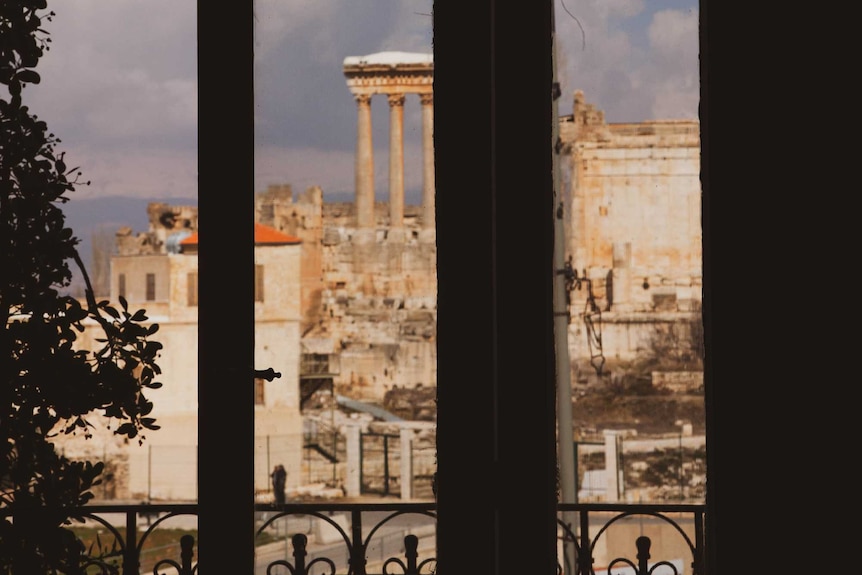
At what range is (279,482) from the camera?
5.37ft

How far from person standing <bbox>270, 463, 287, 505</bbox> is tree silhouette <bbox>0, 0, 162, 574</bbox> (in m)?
0.26

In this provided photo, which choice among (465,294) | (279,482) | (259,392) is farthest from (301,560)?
(465,294)

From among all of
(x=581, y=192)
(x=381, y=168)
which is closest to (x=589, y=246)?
(x=581, y=192)

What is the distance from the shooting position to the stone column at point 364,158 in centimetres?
166

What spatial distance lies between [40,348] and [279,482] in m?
0.50

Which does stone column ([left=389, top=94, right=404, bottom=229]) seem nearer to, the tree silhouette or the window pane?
the window pane

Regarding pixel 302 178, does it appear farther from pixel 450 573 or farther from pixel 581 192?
pixel 581 192

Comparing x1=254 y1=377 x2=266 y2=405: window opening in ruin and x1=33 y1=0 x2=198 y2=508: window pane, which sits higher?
x1=33 y1=0 x2=198 y2=508: window pane

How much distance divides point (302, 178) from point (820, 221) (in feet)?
2.77

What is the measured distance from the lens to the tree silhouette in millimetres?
1441

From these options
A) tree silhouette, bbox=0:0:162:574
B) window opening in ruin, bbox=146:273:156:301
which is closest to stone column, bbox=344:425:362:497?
window opening in ruin, bbox=146:273:156:301

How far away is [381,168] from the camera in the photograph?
1.78 metres

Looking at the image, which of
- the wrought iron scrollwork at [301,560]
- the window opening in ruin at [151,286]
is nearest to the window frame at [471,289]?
the wrought iron scrollwork at [301,560]

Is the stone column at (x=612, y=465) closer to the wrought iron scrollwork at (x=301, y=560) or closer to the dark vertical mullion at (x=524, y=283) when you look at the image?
the wrought iron scrollwork at (x=301, y=560)
